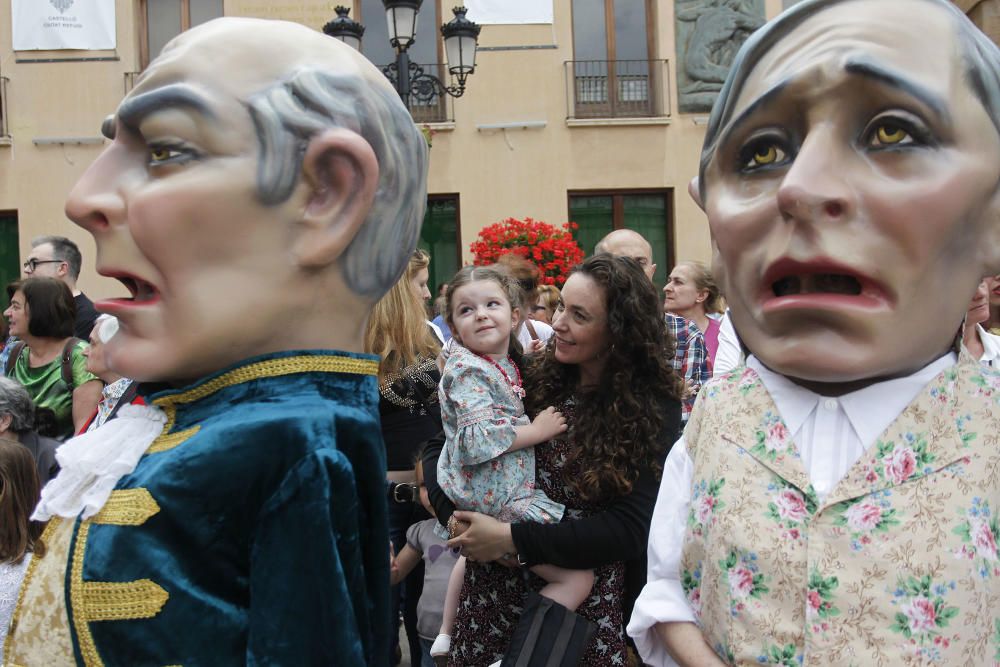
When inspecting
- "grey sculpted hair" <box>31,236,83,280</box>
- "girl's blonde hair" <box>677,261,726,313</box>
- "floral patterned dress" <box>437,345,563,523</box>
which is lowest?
"floral patterned dress" <box>437,345,563,523</box>

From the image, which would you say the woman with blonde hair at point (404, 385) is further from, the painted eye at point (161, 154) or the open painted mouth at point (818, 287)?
the open painted mouth at point (818, 287)

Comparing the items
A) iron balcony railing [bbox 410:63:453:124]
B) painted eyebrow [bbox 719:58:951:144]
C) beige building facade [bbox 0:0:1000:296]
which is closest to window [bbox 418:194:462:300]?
beige building facade [bbox 0:0:1000:296]

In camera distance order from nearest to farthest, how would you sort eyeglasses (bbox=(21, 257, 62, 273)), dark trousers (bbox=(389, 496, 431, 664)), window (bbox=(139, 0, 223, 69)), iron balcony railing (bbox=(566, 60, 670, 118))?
dark trousers (bbox=(389, 496, 431, 664)), eyeglasses (bbox=(21, 257, 62, 273)), window (bbox=(139, 0, 223, 69)), iron balcony railing (bbox=(566, 60, 670, 118))

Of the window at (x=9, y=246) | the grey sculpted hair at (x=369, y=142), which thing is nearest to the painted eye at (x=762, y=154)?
the grey sculpted hair at (x=369, y=142)

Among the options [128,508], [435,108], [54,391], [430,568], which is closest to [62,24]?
[435,108]

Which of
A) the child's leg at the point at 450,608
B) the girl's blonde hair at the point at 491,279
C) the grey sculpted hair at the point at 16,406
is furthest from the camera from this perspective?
the grey sculpted hair at the point at 16,406

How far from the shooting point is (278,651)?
140 centimetres

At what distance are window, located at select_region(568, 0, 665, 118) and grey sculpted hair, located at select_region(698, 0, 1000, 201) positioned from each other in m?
10.8

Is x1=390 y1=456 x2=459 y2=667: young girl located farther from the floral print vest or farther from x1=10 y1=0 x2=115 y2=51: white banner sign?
x1=10 y1=0 x2=115 y2=51: white banner sign

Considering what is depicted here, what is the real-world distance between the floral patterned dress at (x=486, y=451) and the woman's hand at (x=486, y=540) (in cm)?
8

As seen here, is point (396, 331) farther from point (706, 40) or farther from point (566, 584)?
point (706, 40)

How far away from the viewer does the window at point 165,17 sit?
39.6 feet

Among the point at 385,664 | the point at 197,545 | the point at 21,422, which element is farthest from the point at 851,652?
the point at 21,422

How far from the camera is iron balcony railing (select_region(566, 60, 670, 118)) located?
1227cm
